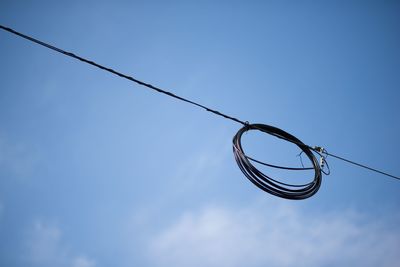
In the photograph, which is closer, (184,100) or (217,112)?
(184,100)

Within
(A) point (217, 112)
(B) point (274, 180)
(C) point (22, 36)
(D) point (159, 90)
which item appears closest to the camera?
(C) point (22, 36)

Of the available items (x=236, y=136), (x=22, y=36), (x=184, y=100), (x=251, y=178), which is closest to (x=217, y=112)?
(x=184, y=100)

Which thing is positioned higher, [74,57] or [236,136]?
[236,136]

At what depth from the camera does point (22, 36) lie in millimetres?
2975

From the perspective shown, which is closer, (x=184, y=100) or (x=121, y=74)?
(x=121, y=74)

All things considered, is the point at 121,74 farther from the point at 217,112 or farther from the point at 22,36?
the point at 217,112

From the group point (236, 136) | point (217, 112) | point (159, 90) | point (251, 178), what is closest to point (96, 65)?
point (159, 90)

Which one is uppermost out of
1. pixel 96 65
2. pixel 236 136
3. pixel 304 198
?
pixel 236 136

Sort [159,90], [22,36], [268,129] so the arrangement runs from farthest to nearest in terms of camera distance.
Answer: [268,129]
[159,90]
[22,36]

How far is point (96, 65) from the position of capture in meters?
3.19

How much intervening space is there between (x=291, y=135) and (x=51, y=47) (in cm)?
475

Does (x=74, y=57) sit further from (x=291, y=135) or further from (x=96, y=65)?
(x=291, y=135)

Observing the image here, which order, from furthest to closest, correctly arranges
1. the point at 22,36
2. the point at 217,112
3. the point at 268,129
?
the point at 268,129, the point at 217,112, the point at 22,36

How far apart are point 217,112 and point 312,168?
2.89m
